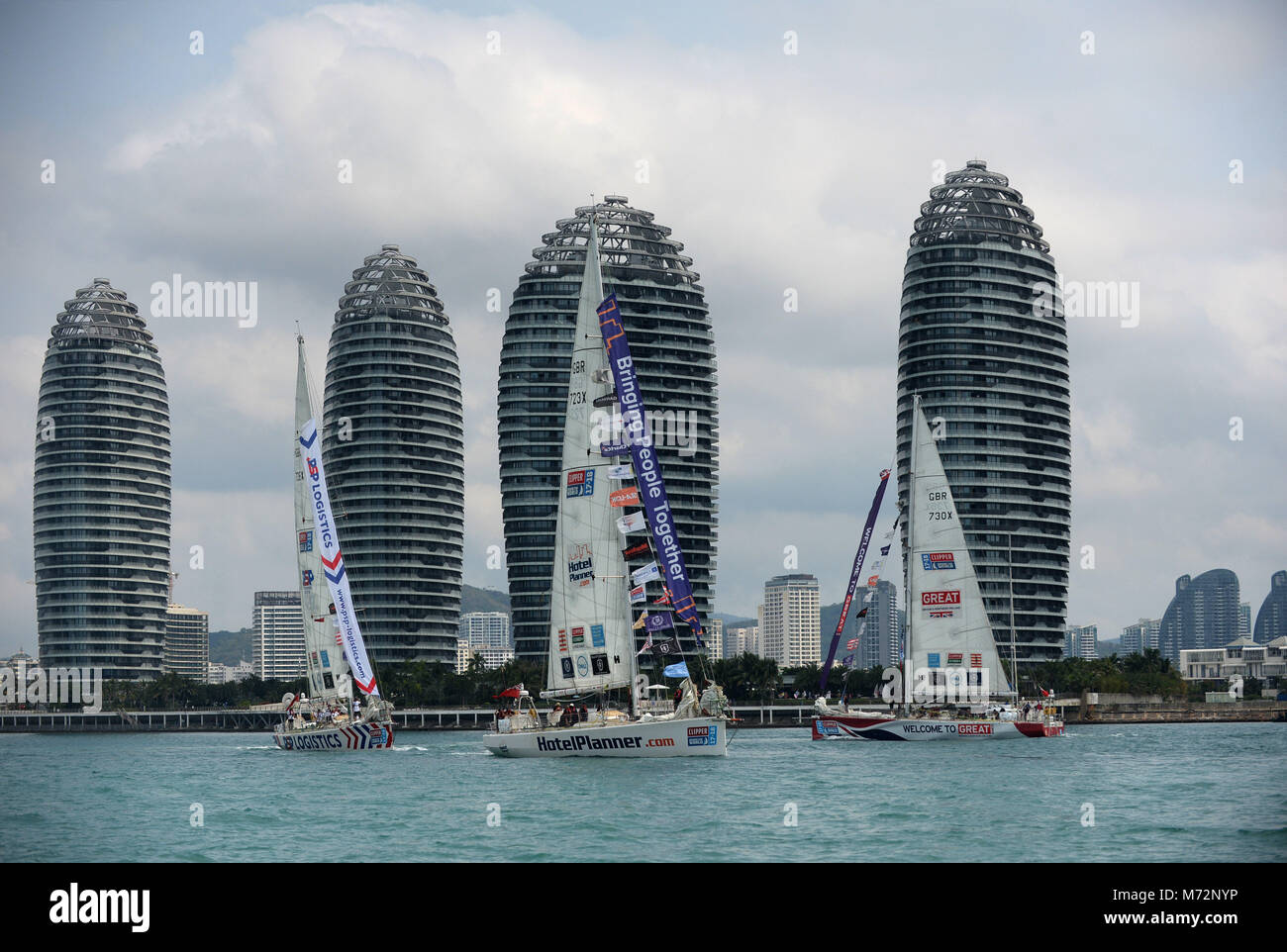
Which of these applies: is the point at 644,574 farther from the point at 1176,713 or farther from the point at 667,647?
the point at 1176,713

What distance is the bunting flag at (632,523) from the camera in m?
58.1

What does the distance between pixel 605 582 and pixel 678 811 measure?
72.3ft

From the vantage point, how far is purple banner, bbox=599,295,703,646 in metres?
59.6

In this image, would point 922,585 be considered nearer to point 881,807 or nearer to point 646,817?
point 881,807

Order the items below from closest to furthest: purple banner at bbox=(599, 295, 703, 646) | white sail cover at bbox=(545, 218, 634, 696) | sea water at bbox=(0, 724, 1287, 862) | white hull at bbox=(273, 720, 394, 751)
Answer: sea water at bbox=(0, 724, 1287, 862)
purple banner at bbox=(599, 295, 703, 646)
white sail cover at bbox=(545, 218, 634, 696)
white hull at bbox=(273, 720, 394, 751)

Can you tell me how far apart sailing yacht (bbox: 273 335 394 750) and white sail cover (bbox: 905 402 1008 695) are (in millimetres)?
33332

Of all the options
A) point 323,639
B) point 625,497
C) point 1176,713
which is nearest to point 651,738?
point 625,497

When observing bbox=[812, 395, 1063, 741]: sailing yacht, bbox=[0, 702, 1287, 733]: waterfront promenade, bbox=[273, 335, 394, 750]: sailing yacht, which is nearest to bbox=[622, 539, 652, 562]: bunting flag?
bbox=[812, 395, 1063, 741]: sailing yacht

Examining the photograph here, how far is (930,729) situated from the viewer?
83375 millimetres

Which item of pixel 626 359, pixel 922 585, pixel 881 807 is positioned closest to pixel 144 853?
pixel 881 807

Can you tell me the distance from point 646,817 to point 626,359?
2524cm

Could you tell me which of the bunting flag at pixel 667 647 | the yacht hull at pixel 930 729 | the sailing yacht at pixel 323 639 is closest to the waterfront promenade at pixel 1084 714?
the yacht hull at pixel 930 729

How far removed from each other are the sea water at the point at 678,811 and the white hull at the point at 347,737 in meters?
15.7

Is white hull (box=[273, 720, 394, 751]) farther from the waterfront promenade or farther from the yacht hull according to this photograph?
the waterfront promenade
